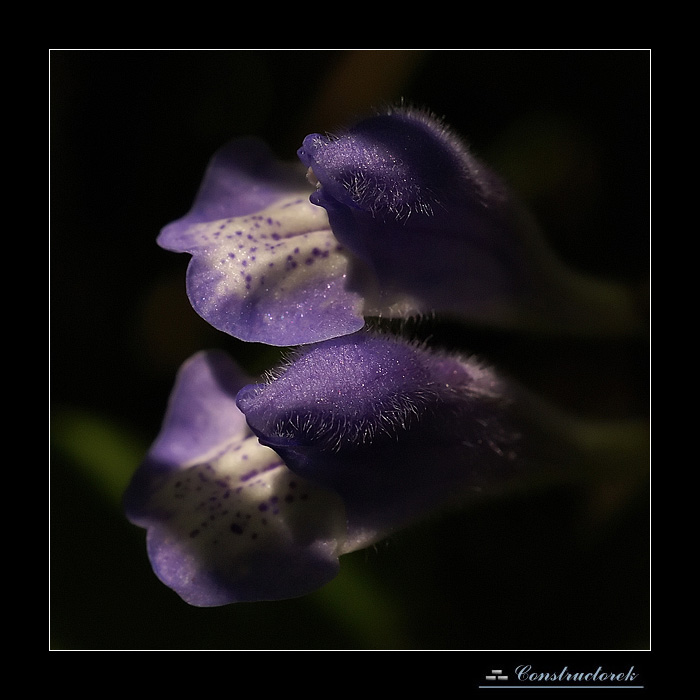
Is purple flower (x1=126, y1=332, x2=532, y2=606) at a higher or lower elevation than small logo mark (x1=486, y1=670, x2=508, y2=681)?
higher

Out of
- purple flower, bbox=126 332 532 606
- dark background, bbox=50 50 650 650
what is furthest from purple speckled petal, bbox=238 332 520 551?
dark background, bbox=50 50 650 650

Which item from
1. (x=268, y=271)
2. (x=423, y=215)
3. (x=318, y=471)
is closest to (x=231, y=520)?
(x=318, y=471)

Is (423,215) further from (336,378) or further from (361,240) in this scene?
(336,378)

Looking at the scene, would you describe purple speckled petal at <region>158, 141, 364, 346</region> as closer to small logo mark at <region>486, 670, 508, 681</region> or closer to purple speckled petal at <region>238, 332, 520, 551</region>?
purple speckled petal at <region>238, 332, 520, 551</region>

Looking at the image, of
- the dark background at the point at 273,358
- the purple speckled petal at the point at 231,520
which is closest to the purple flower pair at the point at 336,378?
the purple speckled petal at the point at 231,520

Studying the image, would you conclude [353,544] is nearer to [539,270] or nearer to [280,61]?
[539,270]

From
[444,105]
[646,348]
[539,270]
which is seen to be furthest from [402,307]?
[444,105]

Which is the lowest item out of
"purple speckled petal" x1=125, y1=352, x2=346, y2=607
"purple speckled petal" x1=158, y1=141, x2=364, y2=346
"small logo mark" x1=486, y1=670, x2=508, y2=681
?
"small logo mark" x1=486, y1=670, x2=508, y2=681
